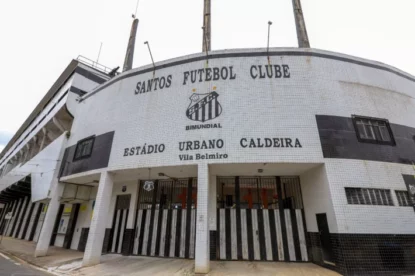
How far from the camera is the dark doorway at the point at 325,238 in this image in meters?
8.32

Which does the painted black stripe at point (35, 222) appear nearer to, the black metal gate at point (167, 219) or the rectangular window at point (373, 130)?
the black metal gate at point (167, 219)

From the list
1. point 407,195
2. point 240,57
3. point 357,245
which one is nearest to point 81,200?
point 240,57

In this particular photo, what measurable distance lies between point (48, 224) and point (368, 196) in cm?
1709

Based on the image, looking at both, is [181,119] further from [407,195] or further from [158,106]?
[407,195]

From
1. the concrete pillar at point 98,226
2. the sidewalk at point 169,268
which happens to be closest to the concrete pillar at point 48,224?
the sidewalk at point 169,268

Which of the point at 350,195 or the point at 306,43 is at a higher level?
the point at 306,43

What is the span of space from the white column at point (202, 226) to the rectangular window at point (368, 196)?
225 inches

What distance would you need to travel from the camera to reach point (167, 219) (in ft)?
37.4

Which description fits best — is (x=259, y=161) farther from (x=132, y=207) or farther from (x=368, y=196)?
(x=132, y=207)

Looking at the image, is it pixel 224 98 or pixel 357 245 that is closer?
pixel 357 245

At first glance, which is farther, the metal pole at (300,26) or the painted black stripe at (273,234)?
the metal pole at (300,26)

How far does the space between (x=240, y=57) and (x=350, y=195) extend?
320 inches

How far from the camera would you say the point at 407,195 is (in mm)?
8602

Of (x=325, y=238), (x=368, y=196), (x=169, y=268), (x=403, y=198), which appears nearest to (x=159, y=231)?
(x=169, y=268)
